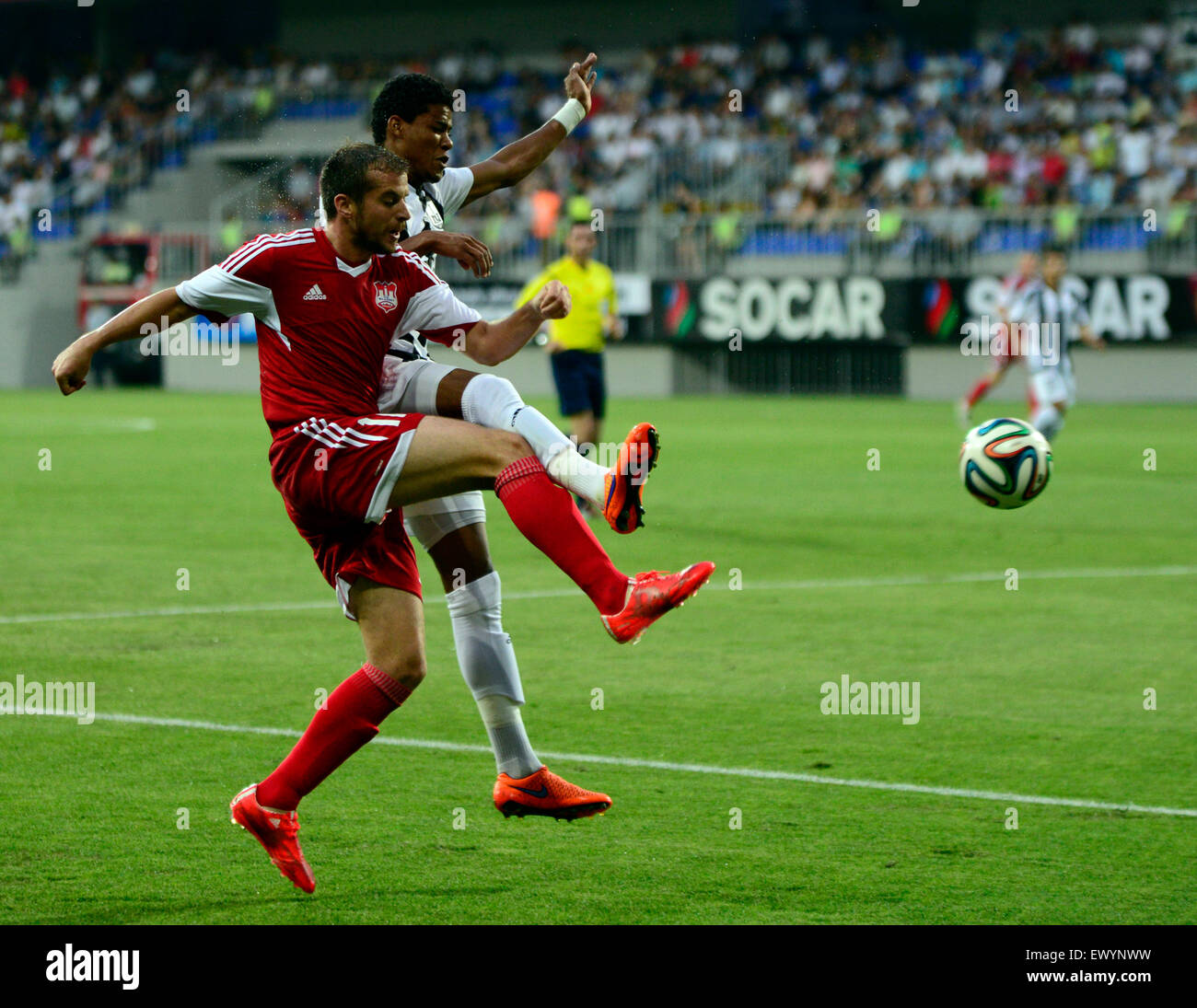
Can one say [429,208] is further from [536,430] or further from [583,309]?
[583,309]

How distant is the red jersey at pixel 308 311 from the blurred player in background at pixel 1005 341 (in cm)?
1626

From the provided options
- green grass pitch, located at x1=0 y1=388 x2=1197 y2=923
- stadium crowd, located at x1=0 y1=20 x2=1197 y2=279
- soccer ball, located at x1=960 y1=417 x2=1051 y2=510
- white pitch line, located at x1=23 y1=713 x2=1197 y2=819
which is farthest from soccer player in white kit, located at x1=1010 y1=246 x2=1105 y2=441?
white pitch line, located at x1=23 y1=713 x2=1197 y2=819

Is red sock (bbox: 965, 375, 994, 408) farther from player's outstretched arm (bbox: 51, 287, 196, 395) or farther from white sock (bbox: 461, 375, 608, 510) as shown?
player's outstretched arm (bbox: 51, 287, 196, 395)

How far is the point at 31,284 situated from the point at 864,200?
16.8 m

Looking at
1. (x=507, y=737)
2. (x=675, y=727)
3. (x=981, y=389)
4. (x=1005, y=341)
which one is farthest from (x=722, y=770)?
(x=981, y=389)

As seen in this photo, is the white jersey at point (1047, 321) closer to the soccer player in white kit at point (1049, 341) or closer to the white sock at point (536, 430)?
the soccer player in white kit at point (1049, 341)

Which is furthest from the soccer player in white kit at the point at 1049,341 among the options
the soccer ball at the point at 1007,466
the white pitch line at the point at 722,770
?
the white pitch line at the point at 722,770

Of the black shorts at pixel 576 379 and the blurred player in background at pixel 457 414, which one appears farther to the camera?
the black shorts at pixel 576 379

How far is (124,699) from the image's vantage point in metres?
7.45

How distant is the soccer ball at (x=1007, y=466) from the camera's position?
748 centimetres

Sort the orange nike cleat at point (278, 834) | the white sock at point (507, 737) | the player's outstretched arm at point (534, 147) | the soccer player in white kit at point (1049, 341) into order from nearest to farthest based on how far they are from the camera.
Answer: the orange nike cleat at point (278, 834)
the white sock at point (507, 737)
the player's outstretched arm at point (534, 147)
the soccer player in white kit at point (1049, 341)

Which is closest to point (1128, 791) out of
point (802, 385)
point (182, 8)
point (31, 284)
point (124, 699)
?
point (124, 699)

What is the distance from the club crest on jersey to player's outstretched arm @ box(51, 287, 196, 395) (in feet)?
1.68

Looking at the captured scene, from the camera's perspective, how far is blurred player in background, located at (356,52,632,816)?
5402 millimetres
